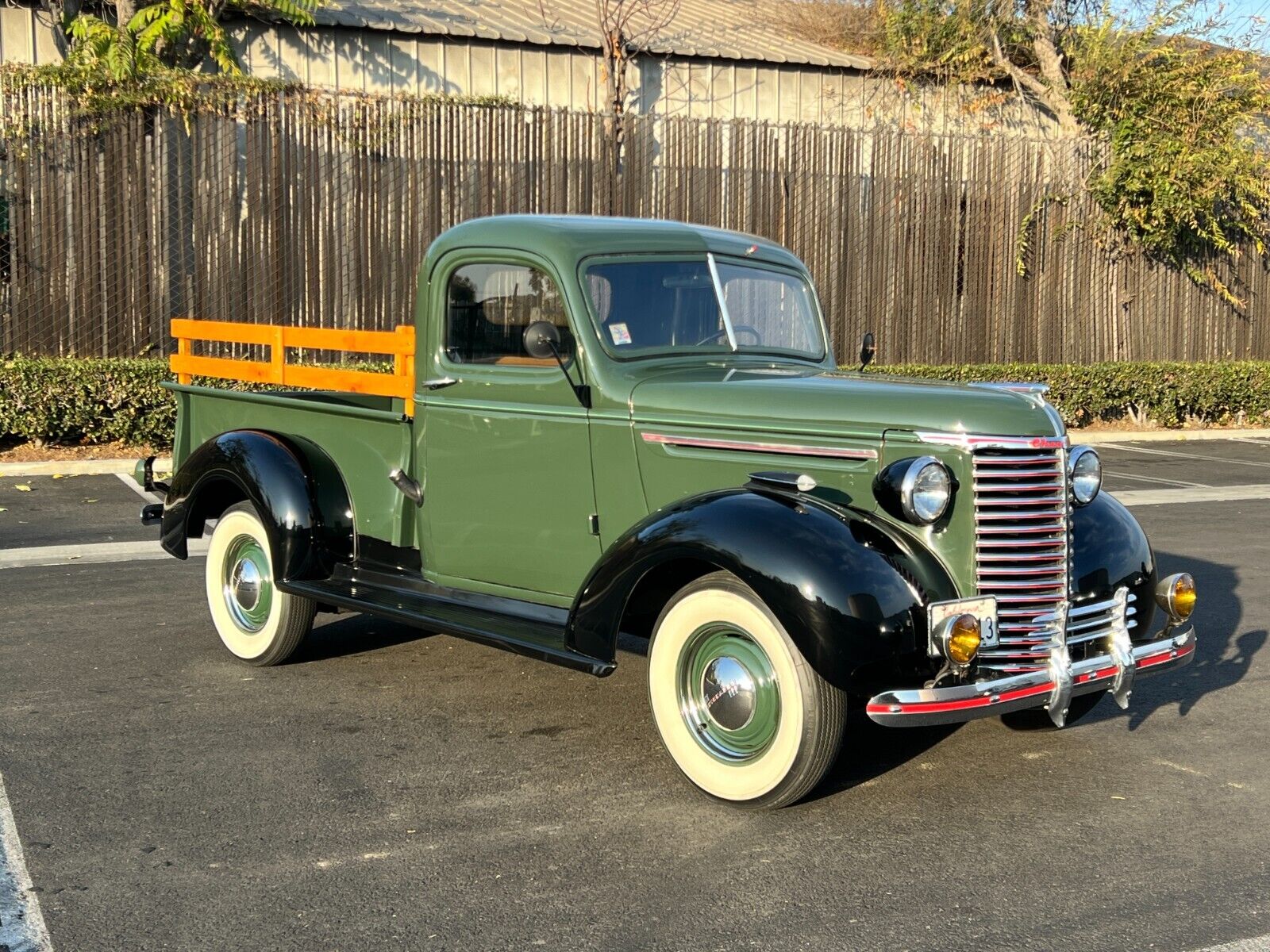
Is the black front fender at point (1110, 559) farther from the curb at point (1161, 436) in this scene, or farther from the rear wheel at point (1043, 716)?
the curb at point (1161, 436)

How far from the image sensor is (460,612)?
5441 mm

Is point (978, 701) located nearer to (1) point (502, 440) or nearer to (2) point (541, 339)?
(2) point (541, 339)

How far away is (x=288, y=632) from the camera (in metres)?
6.16

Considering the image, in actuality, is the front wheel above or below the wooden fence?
below

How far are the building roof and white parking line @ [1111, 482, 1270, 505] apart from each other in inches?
357

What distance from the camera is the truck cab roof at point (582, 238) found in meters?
5.53

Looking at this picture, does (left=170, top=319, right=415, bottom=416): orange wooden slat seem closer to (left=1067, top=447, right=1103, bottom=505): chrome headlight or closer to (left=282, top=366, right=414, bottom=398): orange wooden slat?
(left=282, top=366, right=414, bottom=398): orange wooden slat

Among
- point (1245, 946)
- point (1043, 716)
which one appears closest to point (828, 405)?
point (1043, 716)

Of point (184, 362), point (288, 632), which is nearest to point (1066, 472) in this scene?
point (288, 632)

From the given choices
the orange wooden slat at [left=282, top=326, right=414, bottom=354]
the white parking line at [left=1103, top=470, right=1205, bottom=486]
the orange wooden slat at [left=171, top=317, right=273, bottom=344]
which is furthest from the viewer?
the white parking line at [left=1103, top=470, right=1205, bottom=486]

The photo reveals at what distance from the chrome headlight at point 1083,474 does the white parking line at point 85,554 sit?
17.9 ft

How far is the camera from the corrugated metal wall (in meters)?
16.4

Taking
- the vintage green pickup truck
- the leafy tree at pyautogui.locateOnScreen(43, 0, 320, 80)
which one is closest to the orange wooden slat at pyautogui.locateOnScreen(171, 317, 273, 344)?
the vintage green pickup truck

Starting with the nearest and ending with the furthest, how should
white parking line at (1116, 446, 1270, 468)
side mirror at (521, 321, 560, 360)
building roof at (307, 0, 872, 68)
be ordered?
side mirror at (521, 321, 560, 360), white parking line at (1116, 446, 1270, 468), building roof at (307, 0, 872, 68)
